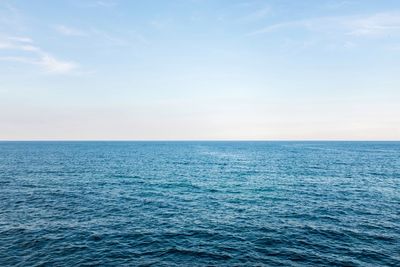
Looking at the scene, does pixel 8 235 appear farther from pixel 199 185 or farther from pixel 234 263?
pixel 199 185

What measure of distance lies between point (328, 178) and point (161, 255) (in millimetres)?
59299

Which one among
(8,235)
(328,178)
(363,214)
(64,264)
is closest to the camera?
(64,264)

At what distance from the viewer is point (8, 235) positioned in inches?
1303

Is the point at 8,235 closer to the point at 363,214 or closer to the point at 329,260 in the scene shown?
the point at 329,260

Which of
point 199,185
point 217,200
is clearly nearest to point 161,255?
point 217,200

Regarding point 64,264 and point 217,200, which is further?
point 217,200

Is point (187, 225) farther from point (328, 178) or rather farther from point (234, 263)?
point (328, 178)

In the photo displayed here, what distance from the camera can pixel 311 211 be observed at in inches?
1729

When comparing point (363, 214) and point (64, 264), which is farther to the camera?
point (363, 214)

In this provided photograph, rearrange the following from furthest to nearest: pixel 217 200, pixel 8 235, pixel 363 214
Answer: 1. pixel 217 200
2. pixel 363 214
3. pixel 8 235

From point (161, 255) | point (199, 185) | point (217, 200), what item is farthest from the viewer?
point (199, 185)

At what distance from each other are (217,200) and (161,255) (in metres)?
23.5

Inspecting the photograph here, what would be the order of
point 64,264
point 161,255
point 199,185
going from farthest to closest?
1. point 199,185
2. point 161,255
3. point 64,264

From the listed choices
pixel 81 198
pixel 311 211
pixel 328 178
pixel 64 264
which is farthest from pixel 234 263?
pixel 328 178
